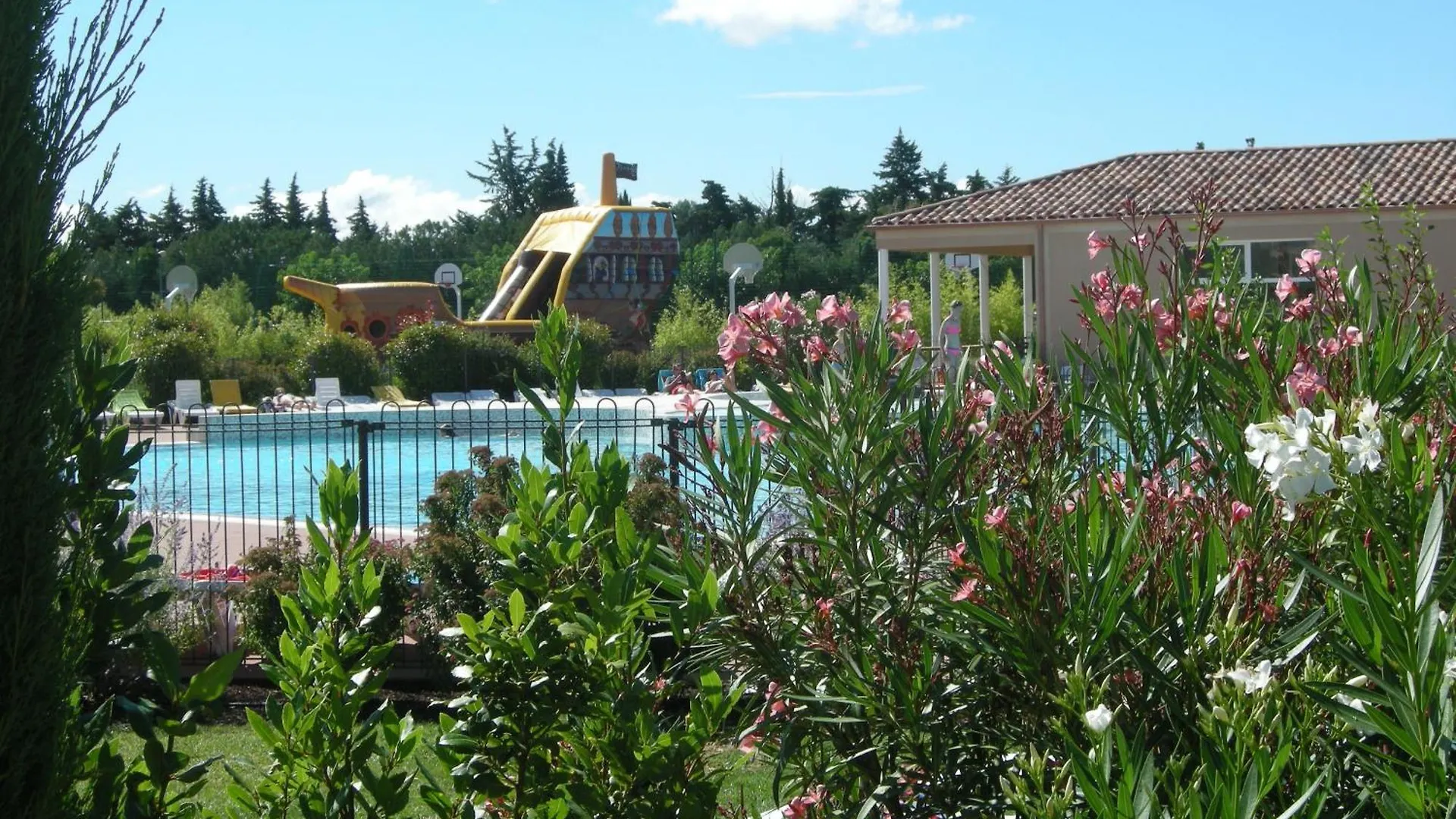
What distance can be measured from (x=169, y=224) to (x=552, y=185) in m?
18.2

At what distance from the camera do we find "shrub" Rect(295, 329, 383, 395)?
90.2 ft

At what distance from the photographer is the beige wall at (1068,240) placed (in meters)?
22.3

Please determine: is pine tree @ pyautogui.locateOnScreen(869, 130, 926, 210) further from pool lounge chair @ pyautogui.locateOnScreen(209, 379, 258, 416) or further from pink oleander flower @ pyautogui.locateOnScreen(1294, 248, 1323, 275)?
pink oleander flower @ pyautogui.locateOnScreen(1294, 248, 1323, 275)

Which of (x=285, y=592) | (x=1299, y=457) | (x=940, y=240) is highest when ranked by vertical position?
(x=940, y=240)

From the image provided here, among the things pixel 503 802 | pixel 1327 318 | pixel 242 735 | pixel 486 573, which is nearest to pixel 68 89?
pixel 503 802

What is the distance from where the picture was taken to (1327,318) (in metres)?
2.99

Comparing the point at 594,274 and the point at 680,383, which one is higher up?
the point at 594,274

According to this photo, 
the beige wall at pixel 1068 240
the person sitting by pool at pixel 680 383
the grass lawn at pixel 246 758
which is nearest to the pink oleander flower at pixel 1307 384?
the person sitting by pool at pixel 680 383

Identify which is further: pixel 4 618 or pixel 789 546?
pixel 789 546

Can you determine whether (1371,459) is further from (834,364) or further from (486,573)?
(486,573)

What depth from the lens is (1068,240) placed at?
964 inches

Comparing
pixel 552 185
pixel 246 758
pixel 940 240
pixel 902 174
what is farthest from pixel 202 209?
pixel 246 758

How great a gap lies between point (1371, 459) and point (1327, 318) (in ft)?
3.92

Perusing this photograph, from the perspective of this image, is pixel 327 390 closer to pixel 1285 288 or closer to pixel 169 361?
pixel 169 361
